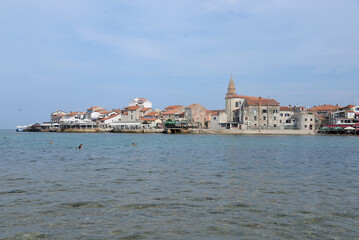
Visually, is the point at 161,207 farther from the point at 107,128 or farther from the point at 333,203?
the point at 107,128

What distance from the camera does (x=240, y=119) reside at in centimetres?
10319

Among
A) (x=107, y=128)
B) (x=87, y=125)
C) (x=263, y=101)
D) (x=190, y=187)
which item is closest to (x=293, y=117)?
(x=263, y=101)

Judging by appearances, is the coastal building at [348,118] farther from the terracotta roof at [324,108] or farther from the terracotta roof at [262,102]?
the terracotta roof at [262,102]

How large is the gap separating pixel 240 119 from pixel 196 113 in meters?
17.6

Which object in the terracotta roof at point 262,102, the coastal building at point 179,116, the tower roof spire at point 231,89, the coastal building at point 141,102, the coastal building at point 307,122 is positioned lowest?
the coastal building at point 307,122

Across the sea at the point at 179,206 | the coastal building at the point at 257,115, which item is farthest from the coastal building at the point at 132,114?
the sea at the point at 179,206

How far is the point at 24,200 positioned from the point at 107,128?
118m

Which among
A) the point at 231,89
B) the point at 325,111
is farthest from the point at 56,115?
the point at 325,111

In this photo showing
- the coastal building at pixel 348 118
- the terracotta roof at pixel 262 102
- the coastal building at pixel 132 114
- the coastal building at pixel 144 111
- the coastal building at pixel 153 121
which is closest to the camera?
the coastal building at pixel 348 118

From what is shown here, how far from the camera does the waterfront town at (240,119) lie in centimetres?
9775

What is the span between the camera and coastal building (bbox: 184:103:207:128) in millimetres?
112875

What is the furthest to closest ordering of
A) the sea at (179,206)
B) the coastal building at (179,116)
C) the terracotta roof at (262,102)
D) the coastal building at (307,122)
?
the coastal building at (179,116) < the terracotta roof at (262,102) < the coastal building at (307,122) < the sea at (179,206)

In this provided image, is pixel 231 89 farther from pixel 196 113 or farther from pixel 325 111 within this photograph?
pixel 325 111

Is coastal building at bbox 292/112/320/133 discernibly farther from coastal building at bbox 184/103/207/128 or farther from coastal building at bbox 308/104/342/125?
coastal building at bbox 184/103/207/128
